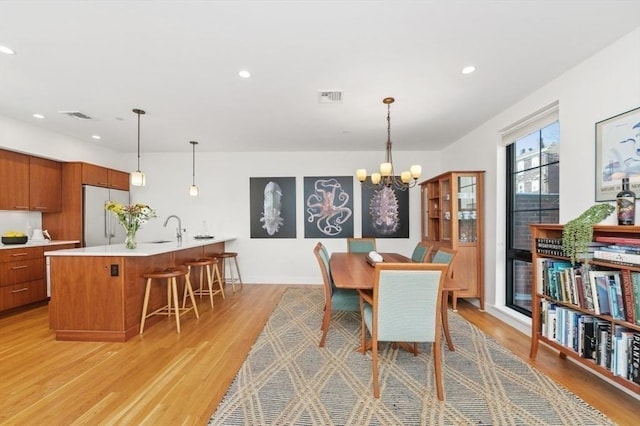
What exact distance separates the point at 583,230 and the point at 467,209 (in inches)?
76.3

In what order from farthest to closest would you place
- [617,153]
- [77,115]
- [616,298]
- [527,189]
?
[77,115]
[527,189]
[617,153]
[616,298]

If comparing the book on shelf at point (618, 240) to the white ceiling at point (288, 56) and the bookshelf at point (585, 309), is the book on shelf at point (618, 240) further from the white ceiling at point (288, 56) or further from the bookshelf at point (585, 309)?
the white ceiling at point (288, 56)

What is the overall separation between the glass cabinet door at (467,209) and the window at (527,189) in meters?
0.41

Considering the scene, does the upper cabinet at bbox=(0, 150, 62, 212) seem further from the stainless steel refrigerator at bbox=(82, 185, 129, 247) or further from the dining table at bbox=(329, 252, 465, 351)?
the dining table at bbox=(329, 252, 465, 351)

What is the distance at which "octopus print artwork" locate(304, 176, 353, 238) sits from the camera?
5.18 metres

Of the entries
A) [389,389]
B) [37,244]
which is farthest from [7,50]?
[389,389]

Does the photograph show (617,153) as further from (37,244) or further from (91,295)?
(37,244)

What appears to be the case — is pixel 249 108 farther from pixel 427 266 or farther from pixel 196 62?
pixel 427 266

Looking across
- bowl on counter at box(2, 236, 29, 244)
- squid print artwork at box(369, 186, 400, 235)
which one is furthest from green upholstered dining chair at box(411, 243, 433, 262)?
bowl on counter at box(2, 236, 29, 244)

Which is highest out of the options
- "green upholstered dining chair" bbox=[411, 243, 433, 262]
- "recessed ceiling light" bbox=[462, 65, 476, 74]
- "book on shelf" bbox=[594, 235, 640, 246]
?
"recessed ceiling light" bbox=[462, 65, 476, 74]

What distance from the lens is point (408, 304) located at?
6.21ft

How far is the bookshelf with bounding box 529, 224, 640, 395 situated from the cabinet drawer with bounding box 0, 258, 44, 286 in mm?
6013

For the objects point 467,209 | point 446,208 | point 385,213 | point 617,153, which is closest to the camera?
point 617,153

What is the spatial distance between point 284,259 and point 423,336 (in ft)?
11.9
